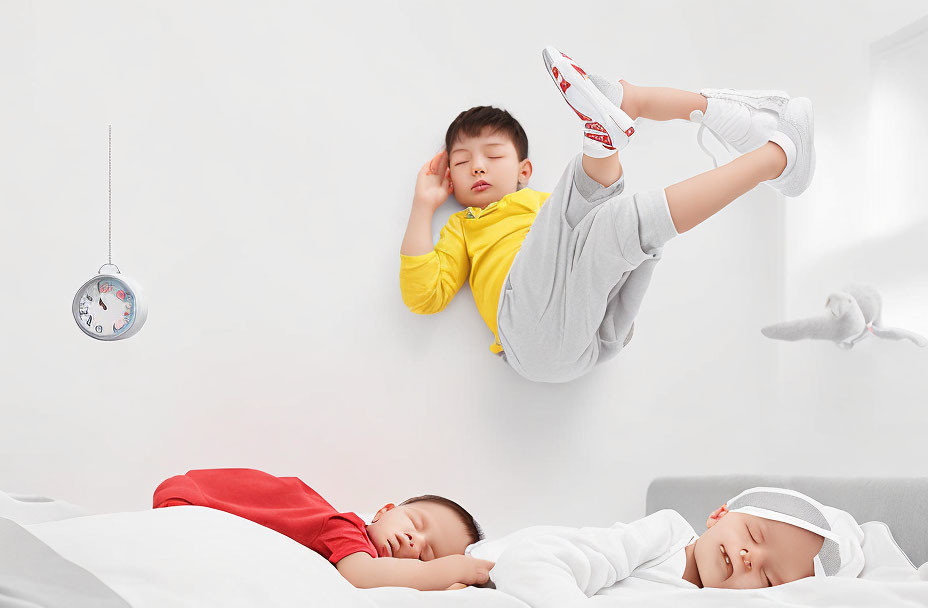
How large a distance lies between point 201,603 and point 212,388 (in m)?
1.02

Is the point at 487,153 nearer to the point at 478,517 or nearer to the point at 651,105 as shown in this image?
the point at 651,105

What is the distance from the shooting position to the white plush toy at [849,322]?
1769 millimetres

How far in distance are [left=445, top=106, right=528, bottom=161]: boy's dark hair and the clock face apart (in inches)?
33.1

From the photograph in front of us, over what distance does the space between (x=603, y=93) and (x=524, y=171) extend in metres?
0.45

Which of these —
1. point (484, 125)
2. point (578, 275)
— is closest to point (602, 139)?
point (578, 275)

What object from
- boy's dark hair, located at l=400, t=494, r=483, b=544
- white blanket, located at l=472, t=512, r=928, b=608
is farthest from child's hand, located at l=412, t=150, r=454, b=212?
white blanket, located at l=472, t=512, r=928, b=608

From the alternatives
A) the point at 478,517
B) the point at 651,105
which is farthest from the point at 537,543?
the point at 651,105

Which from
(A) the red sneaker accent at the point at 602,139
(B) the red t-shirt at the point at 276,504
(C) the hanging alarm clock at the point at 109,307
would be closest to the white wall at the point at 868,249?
(A) the red sneaker accent at the point at 602,139

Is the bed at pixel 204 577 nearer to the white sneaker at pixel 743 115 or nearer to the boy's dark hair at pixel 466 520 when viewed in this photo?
the boy's dark hair at pixel 466 520

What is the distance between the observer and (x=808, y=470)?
1.98m

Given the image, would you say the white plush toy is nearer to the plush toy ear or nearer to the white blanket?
the plush toy ear

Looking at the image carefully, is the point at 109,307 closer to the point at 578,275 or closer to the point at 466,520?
the point at 466,520

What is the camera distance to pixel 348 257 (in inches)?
72.4

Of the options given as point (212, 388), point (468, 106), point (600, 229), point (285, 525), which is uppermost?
point (468, 106)
